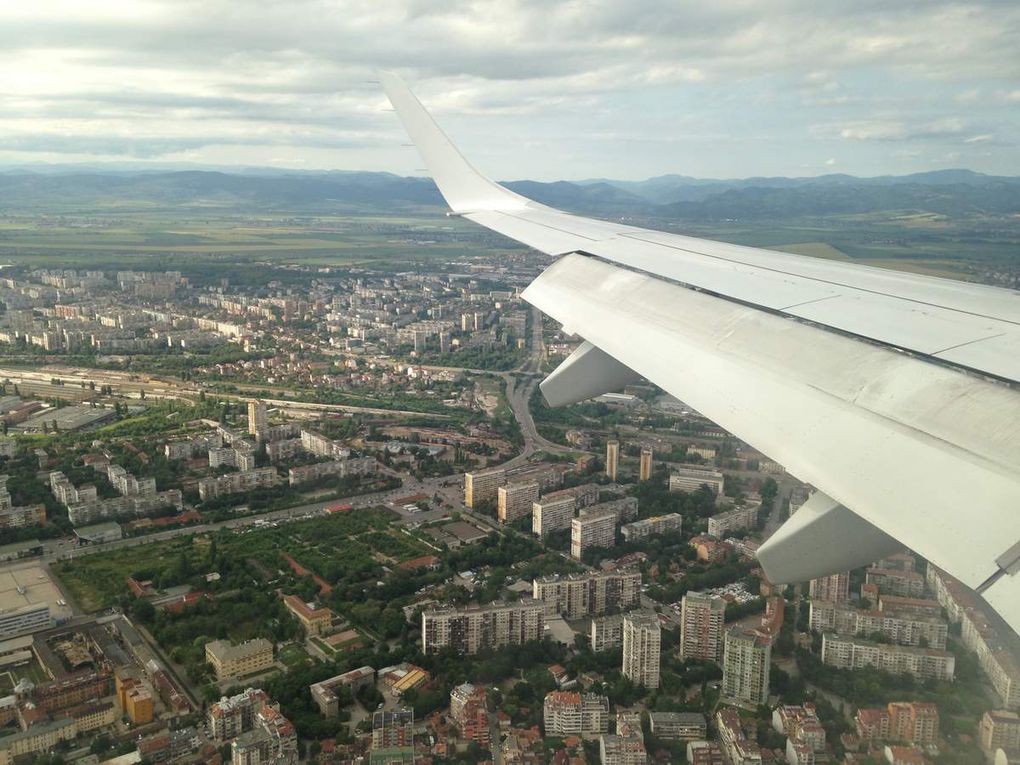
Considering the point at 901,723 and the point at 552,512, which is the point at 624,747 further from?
the point at 552,512

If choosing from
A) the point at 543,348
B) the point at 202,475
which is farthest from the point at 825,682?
the point at 543,348

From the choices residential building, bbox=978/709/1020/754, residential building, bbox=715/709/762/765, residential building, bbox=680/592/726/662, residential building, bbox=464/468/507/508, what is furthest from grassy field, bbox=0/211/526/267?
residential building, bbox=978/709/1020/754

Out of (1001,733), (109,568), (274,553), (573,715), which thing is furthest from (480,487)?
(1001,733)

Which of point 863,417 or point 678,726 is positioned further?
point 678,726

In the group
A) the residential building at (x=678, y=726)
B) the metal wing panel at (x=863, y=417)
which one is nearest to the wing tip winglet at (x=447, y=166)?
the metal wing panel at (x=863, y=417)

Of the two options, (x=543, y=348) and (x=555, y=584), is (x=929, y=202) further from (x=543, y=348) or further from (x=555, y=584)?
(x=555, y=584)

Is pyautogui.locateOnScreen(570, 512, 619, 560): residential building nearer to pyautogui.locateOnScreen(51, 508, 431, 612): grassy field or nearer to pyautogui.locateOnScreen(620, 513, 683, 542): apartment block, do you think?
pyautogui.locateOnScreen(620, 513, 683, 542): apartment block
